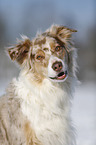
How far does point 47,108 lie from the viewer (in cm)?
477

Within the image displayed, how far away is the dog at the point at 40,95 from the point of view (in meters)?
4.57

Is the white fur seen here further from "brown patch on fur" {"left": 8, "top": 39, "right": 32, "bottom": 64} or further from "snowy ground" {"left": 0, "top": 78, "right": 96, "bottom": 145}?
"snowy ground" {"left": 0, "top": 78, "right": 96, "bottom": 145}

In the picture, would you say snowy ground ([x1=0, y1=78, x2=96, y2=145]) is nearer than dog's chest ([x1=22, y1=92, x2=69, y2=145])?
No

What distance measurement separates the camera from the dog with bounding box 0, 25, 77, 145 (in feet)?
15.0

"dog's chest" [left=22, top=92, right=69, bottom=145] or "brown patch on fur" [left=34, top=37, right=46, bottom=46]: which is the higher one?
"brown patch on fur" [left=34, top=37, right=46, bottom=46]

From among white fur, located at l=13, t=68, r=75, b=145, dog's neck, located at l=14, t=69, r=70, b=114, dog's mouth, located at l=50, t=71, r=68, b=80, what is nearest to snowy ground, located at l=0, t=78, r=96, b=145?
white fur, located at l=13, t=68, r=75, b=145

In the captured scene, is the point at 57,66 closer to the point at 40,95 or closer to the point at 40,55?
the point at 40,55

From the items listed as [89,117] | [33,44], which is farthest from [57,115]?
[89,117]

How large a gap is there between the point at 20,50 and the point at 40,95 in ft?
3.30

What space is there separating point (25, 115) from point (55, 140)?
0.78 metres

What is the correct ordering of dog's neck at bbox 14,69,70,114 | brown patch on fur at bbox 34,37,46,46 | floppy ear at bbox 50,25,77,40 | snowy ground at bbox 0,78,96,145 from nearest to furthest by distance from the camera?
1. dog's neck at bbox 14,69,70,114
2. brown patch on fur at bbox 34,37,46,46
3. floppy ear at bbox 50,25,77,40
4. snowy ground at bbox 0,78,96,145

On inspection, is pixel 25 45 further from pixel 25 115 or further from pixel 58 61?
pixel 25 115

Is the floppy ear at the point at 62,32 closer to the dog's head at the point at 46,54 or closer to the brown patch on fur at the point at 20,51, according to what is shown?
the dog's head at the point at 46,54

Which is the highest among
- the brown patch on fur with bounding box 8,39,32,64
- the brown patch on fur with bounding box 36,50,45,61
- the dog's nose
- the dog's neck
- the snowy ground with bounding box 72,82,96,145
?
the brown patch on fur with bounding box 8,39,32,64
